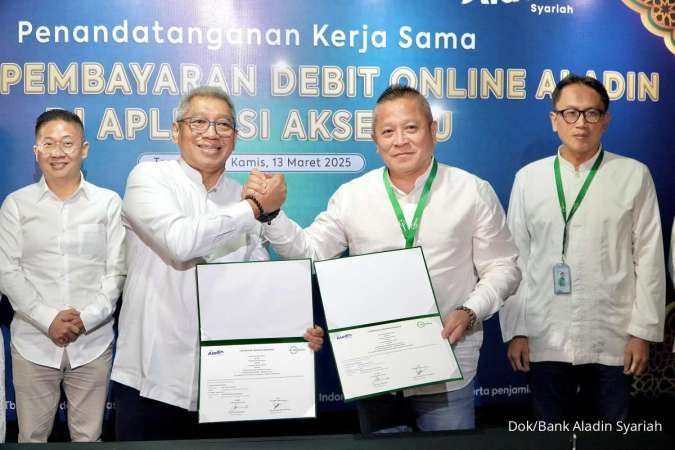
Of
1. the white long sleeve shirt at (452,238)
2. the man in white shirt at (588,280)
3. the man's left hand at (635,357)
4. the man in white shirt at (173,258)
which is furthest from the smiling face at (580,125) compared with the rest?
the man in white shirt at (173,258)

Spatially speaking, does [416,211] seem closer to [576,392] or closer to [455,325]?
[455,325]

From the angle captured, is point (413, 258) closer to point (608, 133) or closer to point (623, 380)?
point (623, 380)

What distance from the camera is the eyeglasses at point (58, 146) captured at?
2959 mm

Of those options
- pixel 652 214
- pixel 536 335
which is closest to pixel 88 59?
pixel 536 335

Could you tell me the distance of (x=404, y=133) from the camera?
2332 mm

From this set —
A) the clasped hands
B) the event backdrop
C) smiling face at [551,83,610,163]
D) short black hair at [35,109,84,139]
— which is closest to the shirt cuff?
smiling face at [551,83,610,163]

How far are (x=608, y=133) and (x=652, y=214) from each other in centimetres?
70

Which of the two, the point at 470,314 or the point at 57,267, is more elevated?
the point at 57,267

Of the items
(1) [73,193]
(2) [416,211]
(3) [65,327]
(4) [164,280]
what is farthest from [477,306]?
(1) [73,193]

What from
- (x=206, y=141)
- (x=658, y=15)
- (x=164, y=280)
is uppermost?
(x=658, y=15)

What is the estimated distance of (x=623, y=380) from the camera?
2836 millimetres

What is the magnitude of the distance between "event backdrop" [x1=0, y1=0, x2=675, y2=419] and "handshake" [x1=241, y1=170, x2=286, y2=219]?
1017 mm

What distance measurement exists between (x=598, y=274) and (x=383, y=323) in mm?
1256

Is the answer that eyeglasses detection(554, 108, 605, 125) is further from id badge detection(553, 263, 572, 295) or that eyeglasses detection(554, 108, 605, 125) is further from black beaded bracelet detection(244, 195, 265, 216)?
black beaded bracelet detection(244, 195, 265, 216)
